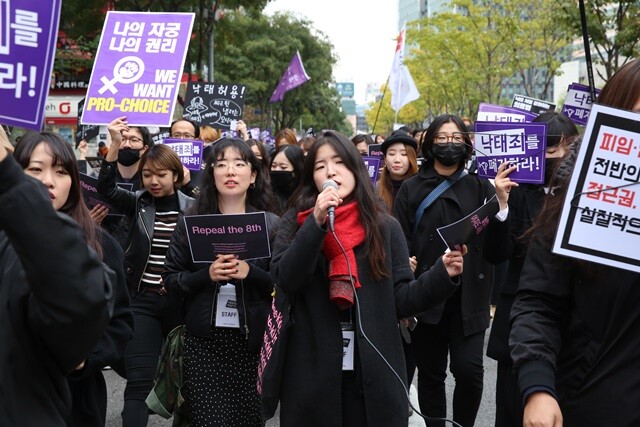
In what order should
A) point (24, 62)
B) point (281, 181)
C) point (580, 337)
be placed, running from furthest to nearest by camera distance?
point (281, 181)
point (24, 62)
point (580, 337)

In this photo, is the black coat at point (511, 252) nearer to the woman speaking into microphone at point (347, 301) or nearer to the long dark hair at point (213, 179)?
the woman speaking into microphone at point (347, 301)

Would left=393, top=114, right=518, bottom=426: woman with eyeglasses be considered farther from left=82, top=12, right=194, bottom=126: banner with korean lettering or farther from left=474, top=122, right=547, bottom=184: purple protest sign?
left=82, top=12, right=194, bottom=126: banner with korean lettering

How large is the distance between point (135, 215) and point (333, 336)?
249cm

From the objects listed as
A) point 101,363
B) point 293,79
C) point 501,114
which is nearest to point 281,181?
point 501,114

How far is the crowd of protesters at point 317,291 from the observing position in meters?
2.02

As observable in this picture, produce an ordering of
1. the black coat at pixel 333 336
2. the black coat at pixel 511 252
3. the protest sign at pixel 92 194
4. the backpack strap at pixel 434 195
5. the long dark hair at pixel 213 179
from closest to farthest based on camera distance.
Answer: the black coat at pixel 333 336 < the black coat at pixel 511 252 < the long dark hair at pixel 213 179 < the backpack strap at pixel 434 195 < the protest sign at pixel 92 194

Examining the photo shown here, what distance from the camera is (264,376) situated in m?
3.71

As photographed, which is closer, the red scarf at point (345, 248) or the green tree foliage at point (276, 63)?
the red scarf at point (345, 248)

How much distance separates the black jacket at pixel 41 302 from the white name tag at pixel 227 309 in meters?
2.41

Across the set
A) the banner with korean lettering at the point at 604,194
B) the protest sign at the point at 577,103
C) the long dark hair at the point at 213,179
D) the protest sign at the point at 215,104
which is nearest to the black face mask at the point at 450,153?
the long dark hair at the point at 213,179

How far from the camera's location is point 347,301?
3.64 meters

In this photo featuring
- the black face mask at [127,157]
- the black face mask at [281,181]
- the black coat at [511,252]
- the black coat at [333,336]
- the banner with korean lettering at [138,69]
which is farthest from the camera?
the black face mask at [281,181]

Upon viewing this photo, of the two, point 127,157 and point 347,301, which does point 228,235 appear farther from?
point 127,157

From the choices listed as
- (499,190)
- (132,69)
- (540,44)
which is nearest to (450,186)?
(499,190)
